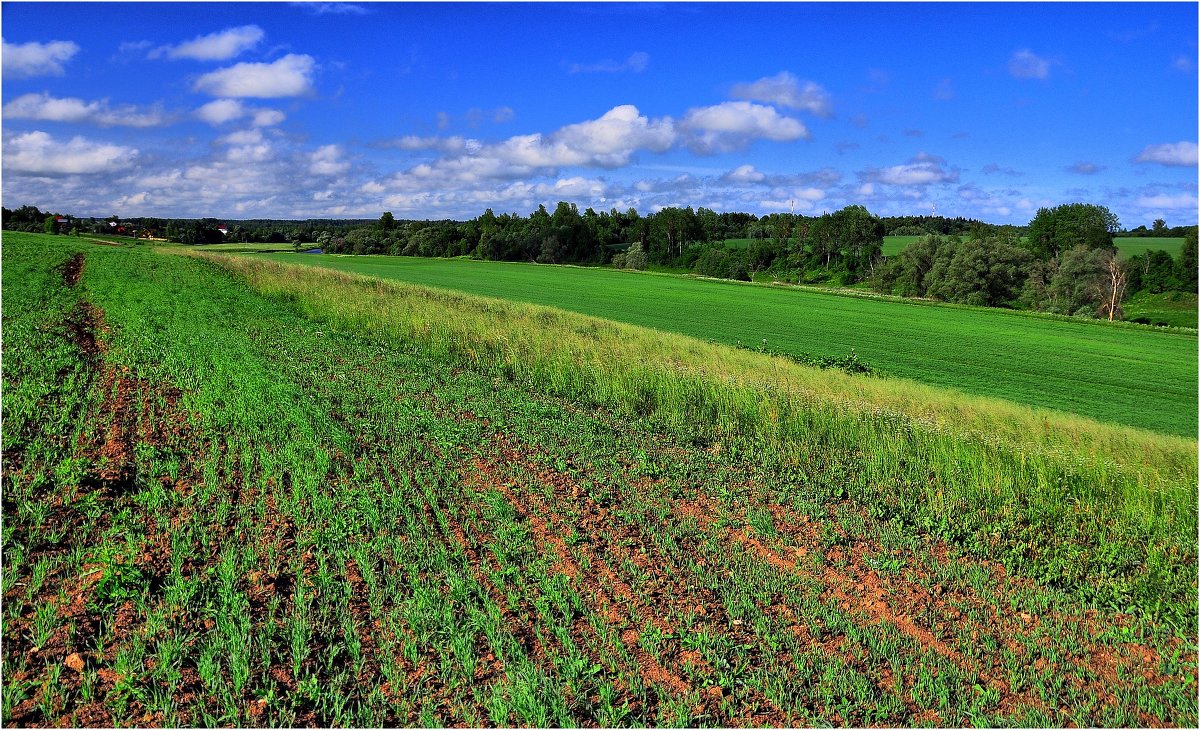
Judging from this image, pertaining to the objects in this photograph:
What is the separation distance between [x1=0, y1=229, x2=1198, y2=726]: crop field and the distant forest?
54341 mm

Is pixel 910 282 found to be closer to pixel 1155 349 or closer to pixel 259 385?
pixel 1155 349

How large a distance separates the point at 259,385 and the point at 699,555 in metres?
9.14

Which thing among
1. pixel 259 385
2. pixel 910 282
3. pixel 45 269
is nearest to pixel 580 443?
pixel 259 385

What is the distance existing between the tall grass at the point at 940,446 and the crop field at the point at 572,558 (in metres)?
0.06

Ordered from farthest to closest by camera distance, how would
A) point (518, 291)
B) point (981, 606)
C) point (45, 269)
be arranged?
point (518, 291)
point (45, 269)
point (981, 606)

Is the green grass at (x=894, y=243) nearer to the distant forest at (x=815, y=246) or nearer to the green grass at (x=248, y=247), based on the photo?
the distant forest at (x=815, y=246)

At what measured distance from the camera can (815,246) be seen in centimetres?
9569

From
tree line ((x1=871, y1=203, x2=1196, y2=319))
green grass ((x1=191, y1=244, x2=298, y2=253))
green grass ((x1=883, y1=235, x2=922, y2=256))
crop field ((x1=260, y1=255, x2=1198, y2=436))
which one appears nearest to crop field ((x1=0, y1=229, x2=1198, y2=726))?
crop field ((x1=260, y1=255, x2=1198, y2=436))

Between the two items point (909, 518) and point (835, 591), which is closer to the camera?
point (835, 591)

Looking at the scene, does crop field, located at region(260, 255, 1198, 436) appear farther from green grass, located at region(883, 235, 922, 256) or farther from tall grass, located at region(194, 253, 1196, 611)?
green grass, located at region(883, 235, 922, 256)

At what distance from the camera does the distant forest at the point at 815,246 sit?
59.2 m

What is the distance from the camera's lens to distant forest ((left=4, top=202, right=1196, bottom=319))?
59188 millimetres

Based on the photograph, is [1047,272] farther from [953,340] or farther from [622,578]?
[622,578]

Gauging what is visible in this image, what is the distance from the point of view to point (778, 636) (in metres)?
5.21
